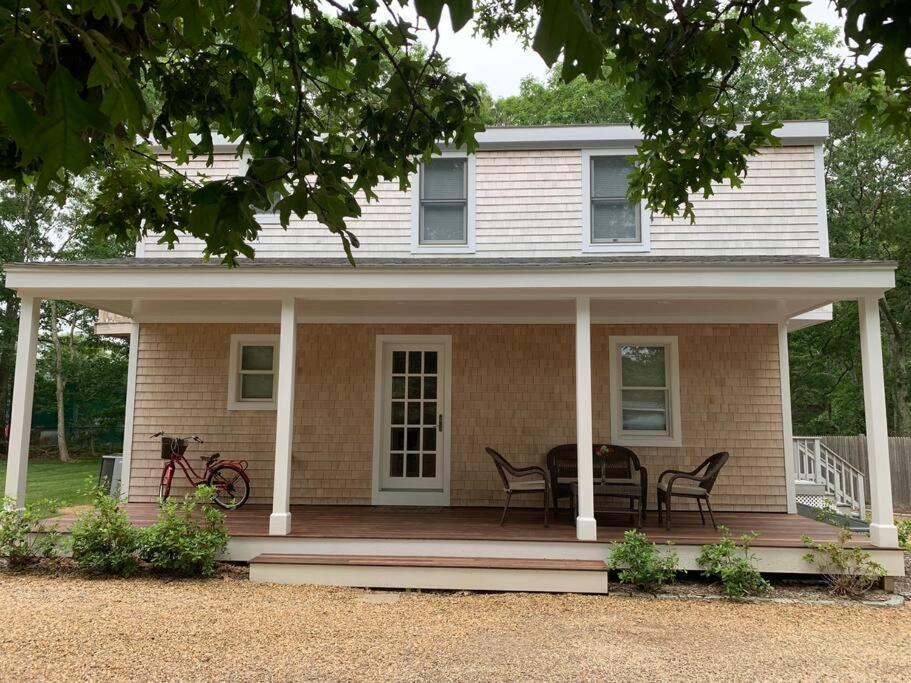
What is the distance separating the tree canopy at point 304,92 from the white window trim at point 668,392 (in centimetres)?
373

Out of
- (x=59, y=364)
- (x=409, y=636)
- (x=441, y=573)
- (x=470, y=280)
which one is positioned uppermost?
(x=59, y=364)

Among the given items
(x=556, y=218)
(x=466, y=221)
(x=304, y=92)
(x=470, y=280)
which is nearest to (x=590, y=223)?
(x=556, y=218)

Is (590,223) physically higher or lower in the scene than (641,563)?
higher

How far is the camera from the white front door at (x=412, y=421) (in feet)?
26.9

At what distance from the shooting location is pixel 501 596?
565 centimetres

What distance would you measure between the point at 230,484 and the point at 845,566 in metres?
6.47

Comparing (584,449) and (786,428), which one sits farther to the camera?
(786,428)

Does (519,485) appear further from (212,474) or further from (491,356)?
(212,474)

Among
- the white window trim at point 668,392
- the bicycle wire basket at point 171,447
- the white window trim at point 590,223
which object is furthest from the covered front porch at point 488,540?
the white window trim at point 590,223

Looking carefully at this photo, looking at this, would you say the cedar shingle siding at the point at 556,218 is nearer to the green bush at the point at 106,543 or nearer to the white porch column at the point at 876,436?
the white porch column at the point at 876,436

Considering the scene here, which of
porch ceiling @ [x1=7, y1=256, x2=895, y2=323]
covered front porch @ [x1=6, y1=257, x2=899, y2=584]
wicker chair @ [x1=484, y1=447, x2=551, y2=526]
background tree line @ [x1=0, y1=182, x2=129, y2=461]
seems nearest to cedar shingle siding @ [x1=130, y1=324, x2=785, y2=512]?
covered front porch @ [x1=6, y1=257, x2=899, y2=584]

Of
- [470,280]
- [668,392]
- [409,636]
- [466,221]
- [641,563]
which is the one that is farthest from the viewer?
[466,221]

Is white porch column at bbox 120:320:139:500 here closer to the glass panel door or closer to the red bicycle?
the red bicycle

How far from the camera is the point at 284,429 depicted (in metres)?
6.24
